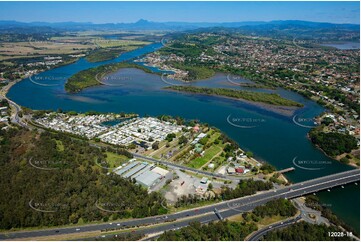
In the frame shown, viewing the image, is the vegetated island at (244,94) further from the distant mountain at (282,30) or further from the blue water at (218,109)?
the distant mountain at (282,30)

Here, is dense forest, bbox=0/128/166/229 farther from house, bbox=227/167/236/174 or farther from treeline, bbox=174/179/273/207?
house, bbox=227/167/236/174

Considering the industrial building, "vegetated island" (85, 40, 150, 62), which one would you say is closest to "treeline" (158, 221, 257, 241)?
the industrial building

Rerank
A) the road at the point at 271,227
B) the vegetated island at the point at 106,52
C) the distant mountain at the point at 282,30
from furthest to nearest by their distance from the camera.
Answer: the distant mountain at the point at 282,30 → the vegetated island at the point at 106,52 → the road at the point at 271,227

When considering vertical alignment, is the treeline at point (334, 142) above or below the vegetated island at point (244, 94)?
above

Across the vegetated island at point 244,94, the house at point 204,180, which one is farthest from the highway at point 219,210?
the vegetated island at point 244,94

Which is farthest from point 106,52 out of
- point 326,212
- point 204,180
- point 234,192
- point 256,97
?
point 326,212

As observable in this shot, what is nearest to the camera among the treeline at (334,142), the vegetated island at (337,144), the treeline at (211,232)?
→ the treeline at (211,232)

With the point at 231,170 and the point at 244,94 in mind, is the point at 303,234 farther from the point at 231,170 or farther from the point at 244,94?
the point at 244,94

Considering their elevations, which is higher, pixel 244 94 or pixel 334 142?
pixel 334 142
